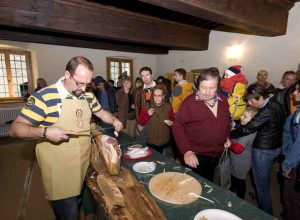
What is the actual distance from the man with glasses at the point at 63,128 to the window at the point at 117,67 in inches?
274

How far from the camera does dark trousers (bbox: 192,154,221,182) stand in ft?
6.42

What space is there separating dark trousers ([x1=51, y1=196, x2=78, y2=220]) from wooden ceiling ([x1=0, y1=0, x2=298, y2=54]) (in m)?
2.30

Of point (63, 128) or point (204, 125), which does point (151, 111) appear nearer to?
point (204, 125)

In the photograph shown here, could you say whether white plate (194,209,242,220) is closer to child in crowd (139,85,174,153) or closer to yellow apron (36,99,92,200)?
yellow apron (36,99,92,200)

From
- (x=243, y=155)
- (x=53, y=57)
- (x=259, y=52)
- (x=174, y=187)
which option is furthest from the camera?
(x=53, y=57)

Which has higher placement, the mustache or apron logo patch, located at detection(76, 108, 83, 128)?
the mustache

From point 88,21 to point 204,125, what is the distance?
10.2 ft

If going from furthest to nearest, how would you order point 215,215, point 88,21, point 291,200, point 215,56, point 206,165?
point 215,56, point 88,21, point 206,165, point 291,200, point 215,215

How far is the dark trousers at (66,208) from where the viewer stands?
1619mm

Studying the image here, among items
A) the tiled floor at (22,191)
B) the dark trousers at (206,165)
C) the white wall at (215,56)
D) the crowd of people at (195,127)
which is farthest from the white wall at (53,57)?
the dark trousers at (206,165)

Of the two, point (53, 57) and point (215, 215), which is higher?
point (53, 57)

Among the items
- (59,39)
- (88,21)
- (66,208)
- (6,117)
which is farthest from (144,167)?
(6,117)

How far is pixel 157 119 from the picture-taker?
2764mm

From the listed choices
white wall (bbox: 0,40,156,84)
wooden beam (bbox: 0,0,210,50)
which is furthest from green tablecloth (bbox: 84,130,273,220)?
white wall (bbox: 0,40,156,84)
